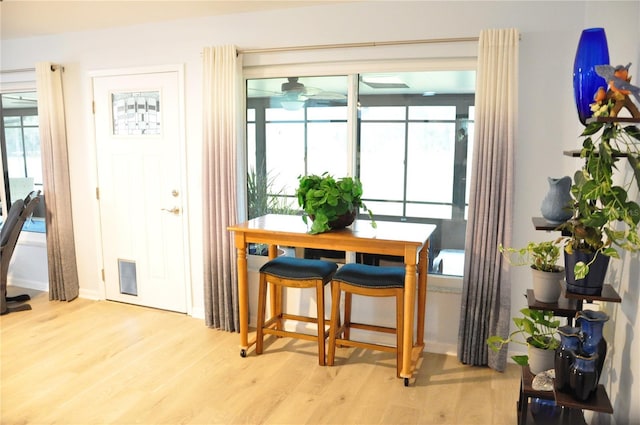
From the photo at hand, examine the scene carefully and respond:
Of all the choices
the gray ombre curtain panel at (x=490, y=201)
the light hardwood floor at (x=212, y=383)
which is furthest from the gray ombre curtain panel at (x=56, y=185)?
the gray ombre curtain panel at (x=490, y=201)

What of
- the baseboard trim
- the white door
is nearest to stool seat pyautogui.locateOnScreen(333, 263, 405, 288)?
the white door

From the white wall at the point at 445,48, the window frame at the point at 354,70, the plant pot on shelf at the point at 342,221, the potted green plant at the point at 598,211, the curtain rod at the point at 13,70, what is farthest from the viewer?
the curtain rod at the point at 13,70

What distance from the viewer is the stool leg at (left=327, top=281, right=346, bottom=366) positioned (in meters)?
3.17

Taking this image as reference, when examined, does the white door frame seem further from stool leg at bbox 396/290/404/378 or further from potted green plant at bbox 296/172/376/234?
stool leg at bbox 396/290/404/378

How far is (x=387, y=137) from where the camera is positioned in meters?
3.52

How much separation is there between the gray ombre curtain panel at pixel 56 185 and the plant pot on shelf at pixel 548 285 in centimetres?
402

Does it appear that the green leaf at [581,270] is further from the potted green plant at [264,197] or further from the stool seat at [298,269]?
the potted green plant at [264,197]

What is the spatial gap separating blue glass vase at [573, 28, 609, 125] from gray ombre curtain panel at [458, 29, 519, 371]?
111 cm

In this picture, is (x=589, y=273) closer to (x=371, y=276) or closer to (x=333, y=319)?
(x=371, y=276)

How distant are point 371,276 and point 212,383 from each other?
117 centimetres

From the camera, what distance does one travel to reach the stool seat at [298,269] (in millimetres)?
3209

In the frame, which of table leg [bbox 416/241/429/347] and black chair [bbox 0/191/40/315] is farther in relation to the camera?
black chair [bbox 0/191/40/315]

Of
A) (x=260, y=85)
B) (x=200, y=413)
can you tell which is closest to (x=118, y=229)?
(x=260, y=85)

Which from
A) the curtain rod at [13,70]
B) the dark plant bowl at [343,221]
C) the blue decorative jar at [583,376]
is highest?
the curtain rod at [13,70]
